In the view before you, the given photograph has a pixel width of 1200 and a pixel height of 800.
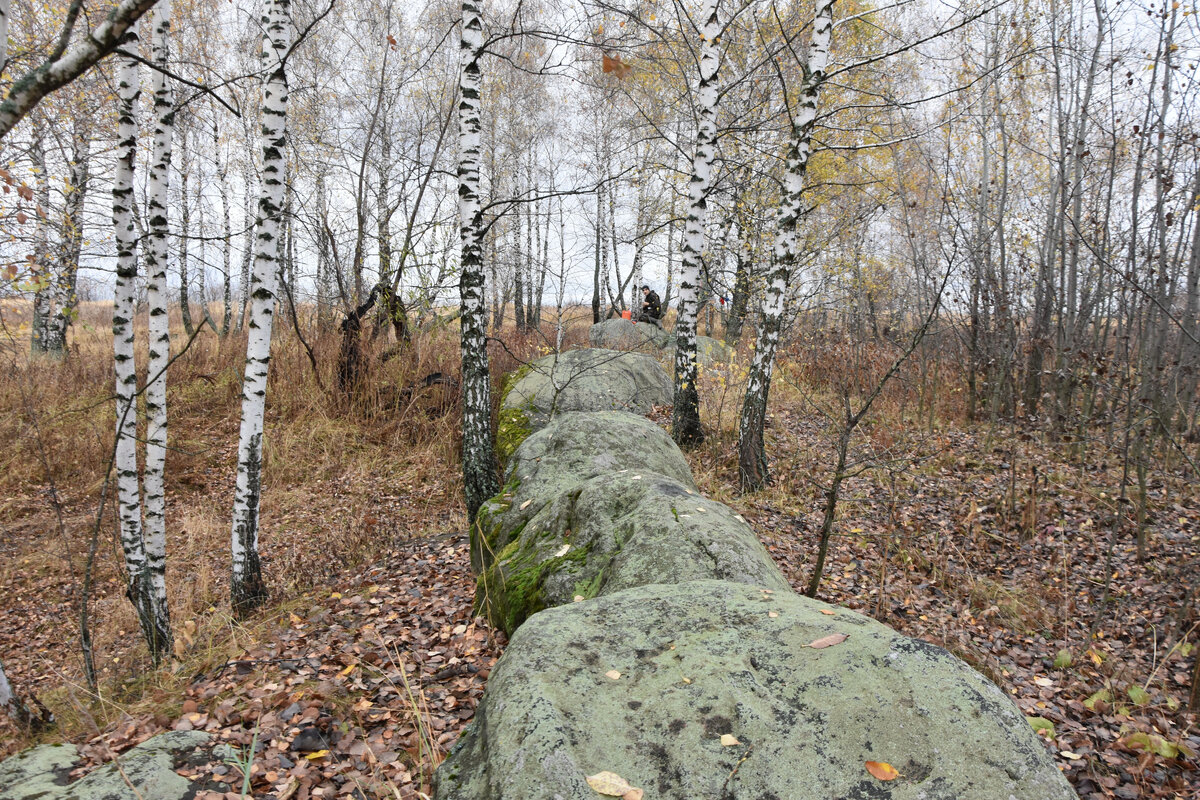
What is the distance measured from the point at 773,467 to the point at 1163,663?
13.5ft

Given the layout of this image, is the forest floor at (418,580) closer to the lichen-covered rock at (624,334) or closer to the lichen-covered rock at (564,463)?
the lichen-covered rock at (564,463)

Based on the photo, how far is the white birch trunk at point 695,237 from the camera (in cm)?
664

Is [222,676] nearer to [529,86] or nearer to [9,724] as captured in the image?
[9,724]

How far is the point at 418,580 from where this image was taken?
16.3 feet

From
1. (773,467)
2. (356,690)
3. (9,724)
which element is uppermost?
(773,467)

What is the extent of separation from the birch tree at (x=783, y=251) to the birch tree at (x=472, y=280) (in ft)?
9.26

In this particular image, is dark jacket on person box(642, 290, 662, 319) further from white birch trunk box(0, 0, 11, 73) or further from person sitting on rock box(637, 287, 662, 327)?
white birch trunk box(0, 0, 11, 73)

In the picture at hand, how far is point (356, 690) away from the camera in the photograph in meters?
3.23

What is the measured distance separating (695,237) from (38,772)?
6584 mm

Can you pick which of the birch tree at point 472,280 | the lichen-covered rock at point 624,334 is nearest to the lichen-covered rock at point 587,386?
the birch tree at point 472,280

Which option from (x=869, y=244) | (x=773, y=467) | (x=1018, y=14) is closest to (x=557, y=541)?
(x=773, y=467)

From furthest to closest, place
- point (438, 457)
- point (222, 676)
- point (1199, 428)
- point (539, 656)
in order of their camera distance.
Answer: point (438, 457) < point (1199, 428) < point (222, 676) < point (539, 656)

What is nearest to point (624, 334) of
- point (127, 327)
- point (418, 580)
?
point (418, 580)

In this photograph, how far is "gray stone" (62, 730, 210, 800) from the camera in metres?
1.98
